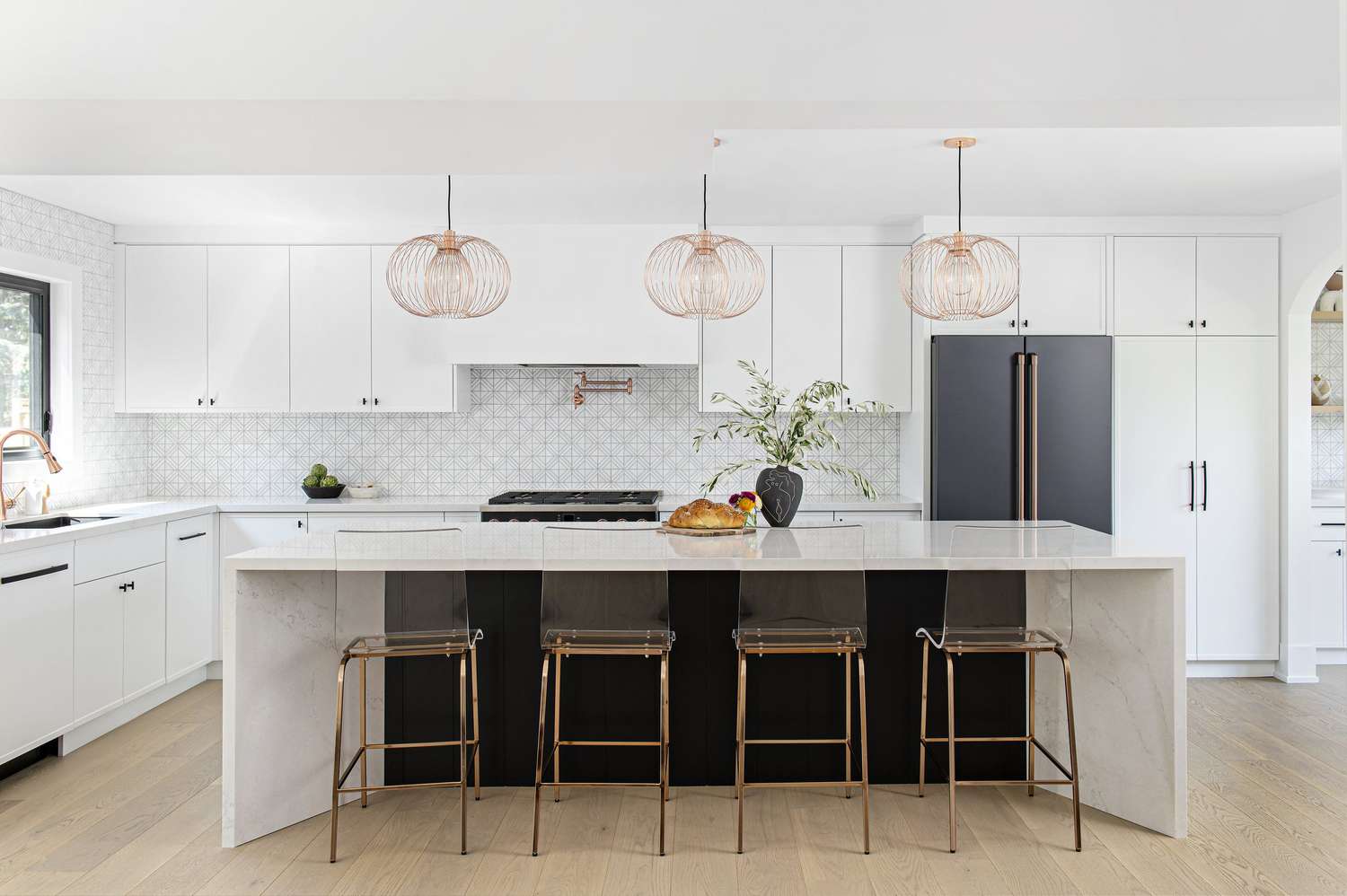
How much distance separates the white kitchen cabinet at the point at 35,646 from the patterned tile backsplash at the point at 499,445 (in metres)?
1.78

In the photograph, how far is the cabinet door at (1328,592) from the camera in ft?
15.6

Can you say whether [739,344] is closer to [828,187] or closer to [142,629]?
[828,187]

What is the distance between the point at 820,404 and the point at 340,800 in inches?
124

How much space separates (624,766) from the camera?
3.20m

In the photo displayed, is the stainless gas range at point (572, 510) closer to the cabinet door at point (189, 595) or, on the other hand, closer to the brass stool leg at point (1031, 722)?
the cabinet door at point (189, 595)

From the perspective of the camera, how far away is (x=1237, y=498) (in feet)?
15.6

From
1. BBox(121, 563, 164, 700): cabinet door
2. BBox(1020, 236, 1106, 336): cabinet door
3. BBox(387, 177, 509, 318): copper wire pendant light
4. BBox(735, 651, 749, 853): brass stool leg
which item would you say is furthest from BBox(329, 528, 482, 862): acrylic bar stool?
BBox(1020, 236, 1106, 336): cabinet door

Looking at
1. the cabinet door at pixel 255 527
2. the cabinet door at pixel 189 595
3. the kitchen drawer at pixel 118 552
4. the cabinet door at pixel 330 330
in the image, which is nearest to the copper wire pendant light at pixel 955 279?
the cabinet door at pixel 330 330

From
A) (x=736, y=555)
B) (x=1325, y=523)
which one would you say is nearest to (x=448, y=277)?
(x=736, y=555)

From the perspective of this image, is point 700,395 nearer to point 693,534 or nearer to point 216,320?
point 693,534

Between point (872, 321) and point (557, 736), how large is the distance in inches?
118

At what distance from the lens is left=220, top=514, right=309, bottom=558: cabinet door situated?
471 cm

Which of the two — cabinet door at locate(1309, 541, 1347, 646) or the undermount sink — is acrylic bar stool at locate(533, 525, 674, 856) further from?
cabinet door at locate(1309, 541, 1347, 646)

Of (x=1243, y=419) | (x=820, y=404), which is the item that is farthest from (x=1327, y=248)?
(x=820, y=404)
